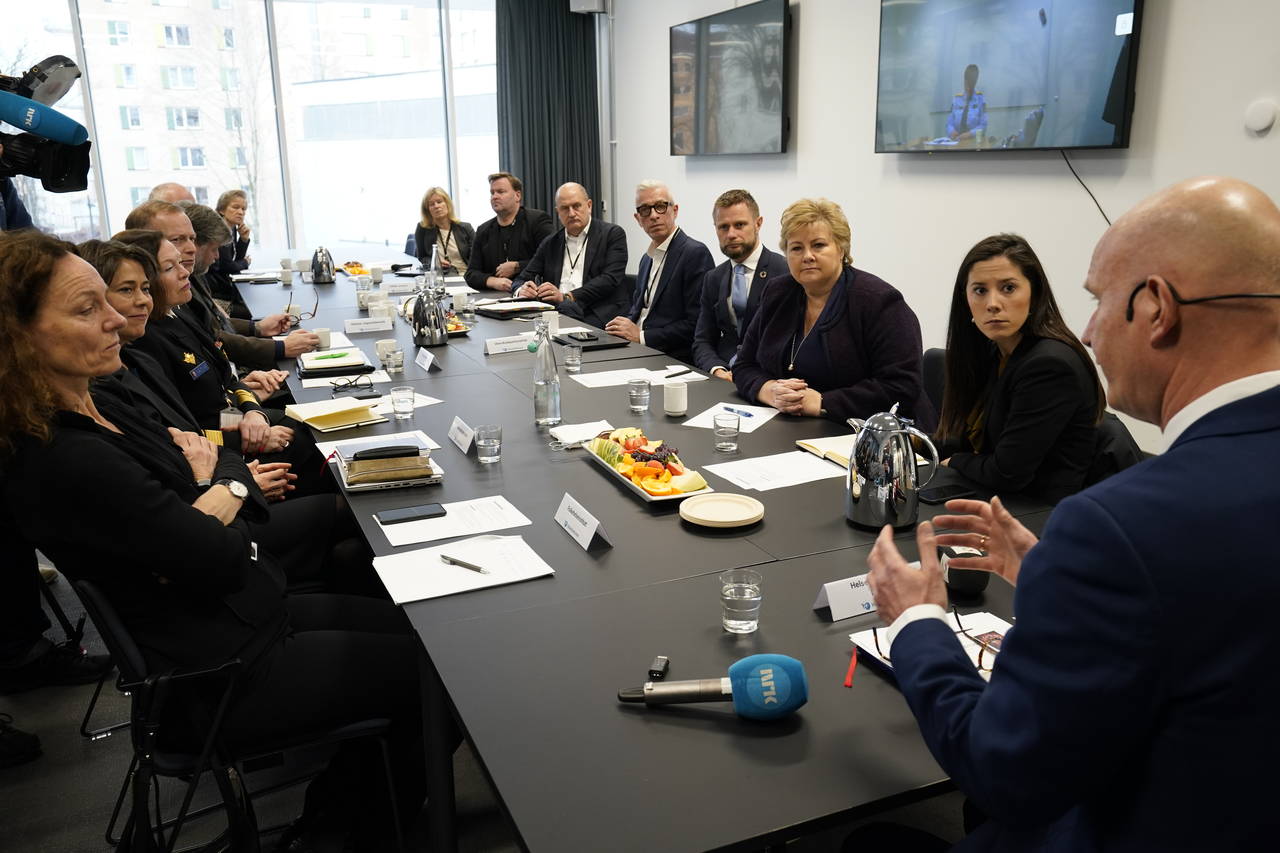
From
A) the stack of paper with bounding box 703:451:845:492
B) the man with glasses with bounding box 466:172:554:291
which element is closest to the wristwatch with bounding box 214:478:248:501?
the stack of paper with bounding box 703:451:845:492

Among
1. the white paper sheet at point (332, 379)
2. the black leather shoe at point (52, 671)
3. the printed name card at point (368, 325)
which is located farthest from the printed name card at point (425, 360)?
the black leather shoe at point (52, 671)

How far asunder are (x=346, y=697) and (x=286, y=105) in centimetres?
758

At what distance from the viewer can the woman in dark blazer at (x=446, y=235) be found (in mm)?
7129

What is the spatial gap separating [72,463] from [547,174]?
7522 mm

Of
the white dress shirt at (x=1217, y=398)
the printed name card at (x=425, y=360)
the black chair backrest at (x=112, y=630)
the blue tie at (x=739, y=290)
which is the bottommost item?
the black chair backrest at (x=112, y=630)

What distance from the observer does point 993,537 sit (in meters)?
1.38

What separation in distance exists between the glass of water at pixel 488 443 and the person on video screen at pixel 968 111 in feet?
11.0

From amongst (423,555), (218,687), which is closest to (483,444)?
(423,555)

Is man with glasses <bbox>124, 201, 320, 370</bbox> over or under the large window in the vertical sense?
under

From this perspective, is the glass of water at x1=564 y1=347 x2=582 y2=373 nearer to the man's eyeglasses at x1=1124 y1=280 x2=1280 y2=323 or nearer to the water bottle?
the water bottle

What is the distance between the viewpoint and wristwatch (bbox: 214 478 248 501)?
2.02 metres

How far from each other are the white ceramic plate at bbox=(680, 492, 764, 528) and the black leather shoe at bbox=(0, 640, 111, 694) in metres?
2.03

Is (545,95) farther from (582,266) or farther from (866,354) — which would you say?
(866,354)

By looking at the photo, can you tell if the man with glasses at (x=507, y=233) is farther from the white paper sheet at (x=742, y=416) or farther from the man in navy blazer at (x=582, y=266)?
the white paper sheet at (x=742, y=416)
